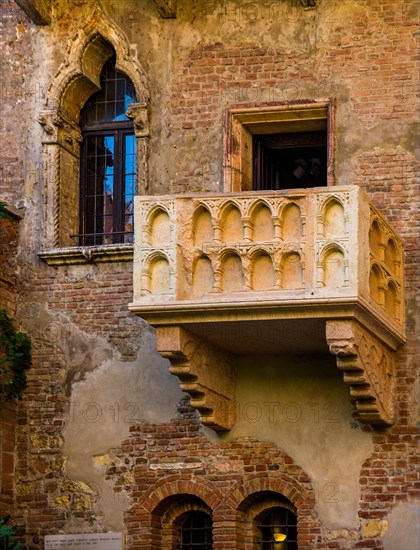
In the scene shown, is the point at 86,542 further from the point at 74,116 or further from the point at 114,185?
the point at 74,116

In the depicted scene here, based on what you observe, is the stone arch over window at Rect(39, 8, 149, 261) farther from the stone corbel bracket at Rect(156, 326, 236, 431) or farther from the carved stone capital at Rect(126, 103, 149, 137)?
the stone corbel bracket at Rect(156, 326, 236, 431)

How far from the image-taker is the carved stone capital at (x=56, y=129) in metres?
19.4

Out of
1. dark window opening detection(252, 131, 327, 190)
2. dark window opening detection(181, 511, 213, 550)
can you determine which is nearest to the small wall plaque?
dark window opening detection(181, 511, 213, 550)

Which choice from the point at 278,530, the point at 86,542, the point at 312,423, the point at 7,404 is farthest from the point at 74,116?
the point at 278,530

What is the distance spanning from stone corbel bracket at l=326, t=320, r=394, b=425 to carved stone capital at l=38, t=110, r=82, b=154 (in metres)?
4.49

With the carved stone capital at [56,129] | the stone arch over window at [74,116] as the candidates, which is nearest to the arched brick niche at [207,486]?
the stone arch over window at [74,116]

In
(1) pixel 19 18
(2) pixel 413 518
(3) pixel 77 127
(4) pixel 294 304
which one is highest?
(1) pixel 19 18

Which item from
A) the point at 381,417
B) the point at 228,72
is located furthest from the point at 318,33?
the point at 381,417

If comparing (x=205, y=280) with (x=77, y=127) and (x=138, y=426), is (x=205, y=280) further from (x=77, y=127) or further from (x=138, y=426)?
(x=77, y=127)

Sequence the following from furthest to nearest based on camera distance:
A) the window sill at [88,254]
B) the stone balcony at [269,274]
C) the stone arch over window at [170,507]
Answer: the window sill at [88,254] < the stone arch over window at [170,507] < the stone balcony at [269,274]

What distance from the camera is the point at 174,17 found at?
19453 millimetres

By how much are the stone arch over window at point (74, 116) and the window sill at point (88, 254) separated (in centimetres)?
13

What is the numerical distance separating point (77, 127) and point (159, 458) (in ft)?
13.4

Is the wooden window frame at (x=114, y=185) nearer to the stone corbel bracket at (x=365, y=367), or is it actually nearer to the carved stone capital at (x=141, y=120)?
the carved stone capital at (x=141, y=120)
